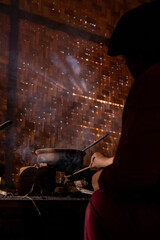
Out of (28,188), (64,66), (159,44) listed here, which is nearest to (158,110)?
(159,44)

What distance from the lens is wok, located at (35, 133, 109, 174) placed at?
Answer: 6.97 ft

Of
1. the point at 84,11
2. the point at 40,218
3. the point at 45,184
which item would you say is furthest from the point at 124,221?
Result: the point at 84,11

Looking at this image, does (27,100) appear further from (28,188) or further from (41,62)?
(28,188)

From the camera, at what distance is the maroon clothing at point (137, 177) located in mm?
843

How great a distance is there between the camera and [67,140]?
3.22 m

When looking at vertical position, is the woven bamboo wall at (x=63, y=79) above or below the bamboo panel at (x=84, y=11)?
below

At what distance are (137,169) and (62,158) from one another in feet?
4.38

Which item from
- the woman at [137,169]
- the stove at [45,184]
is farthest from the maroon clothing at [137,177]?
the stove at [45,184]

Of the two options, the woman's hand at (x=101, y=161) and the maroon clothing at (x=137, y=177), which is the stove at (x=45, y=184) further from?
the maroon clothing at (x=137, y=177)

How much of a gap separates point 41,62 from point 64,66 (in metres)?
0.31

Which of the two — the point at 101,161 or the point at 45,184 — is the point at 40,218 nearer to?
the point at 45,184

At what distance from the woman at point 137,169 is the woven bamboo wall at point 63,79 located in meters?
2.08

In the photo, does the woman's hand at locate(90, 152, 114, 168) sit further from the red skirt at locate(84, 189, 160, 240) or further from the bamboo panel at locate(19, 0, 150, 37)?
the bamboo panel at locate(19, 0, 150, 37)

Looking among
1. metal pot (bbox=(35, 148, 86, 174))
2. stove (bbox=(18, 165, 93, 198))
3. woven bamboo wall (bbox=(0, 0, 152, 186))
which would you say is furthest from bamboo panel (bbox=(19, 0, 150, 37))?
stove (bbox=(18, 165, 93, 198))
